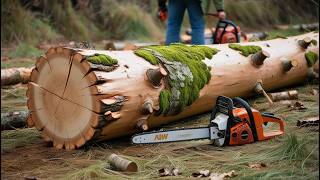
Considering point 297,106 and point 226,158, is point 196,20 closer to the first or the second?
point 297,106

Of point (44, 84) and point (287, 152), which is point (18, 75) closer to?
point (44, 84)

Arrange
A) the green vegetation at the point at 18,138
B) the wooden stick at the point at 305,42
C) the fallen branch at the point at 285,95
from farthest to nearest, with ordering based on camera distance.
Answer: the wooden stick at the point at 305,42
the fallen branch at the point at 285,95
the green vegetation at the point at 18,138

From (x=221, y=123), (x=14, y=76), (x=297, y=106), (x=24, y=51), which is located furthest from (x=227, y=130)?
(x=24, y=51)

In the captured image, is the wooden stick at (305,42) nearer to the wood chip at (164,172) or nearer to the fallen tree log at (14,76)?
the wood chip at (164,172)

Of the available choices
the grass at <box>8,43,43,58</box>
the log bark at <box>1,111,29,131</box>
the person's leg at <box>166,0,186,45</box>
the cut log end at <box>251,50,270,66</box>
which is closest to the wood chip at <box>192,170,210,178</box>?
the log bark at <box>1,111,29,131</box>

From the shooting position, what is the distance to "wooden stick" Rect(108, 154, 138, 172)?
3377 millimetres

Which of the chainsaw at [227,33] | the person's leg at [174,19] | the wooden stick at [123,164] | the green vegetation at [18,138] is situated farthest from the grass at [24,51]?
the wooden stick at [123,164]

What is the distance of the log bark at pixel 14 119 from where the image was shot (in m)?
4.55

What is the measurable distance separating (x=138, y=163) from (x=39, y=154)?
91cm

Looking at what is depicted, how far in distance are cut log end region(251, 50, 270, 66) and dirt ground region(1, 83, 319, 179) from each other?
3.19ft

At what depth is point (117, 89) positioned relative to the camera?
384cm

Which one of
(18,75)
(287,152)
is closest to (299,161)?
(287,152)

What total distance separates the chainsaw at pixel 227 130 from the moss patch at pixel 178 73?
0.39m

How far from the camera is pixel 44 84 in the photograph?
4156mm
